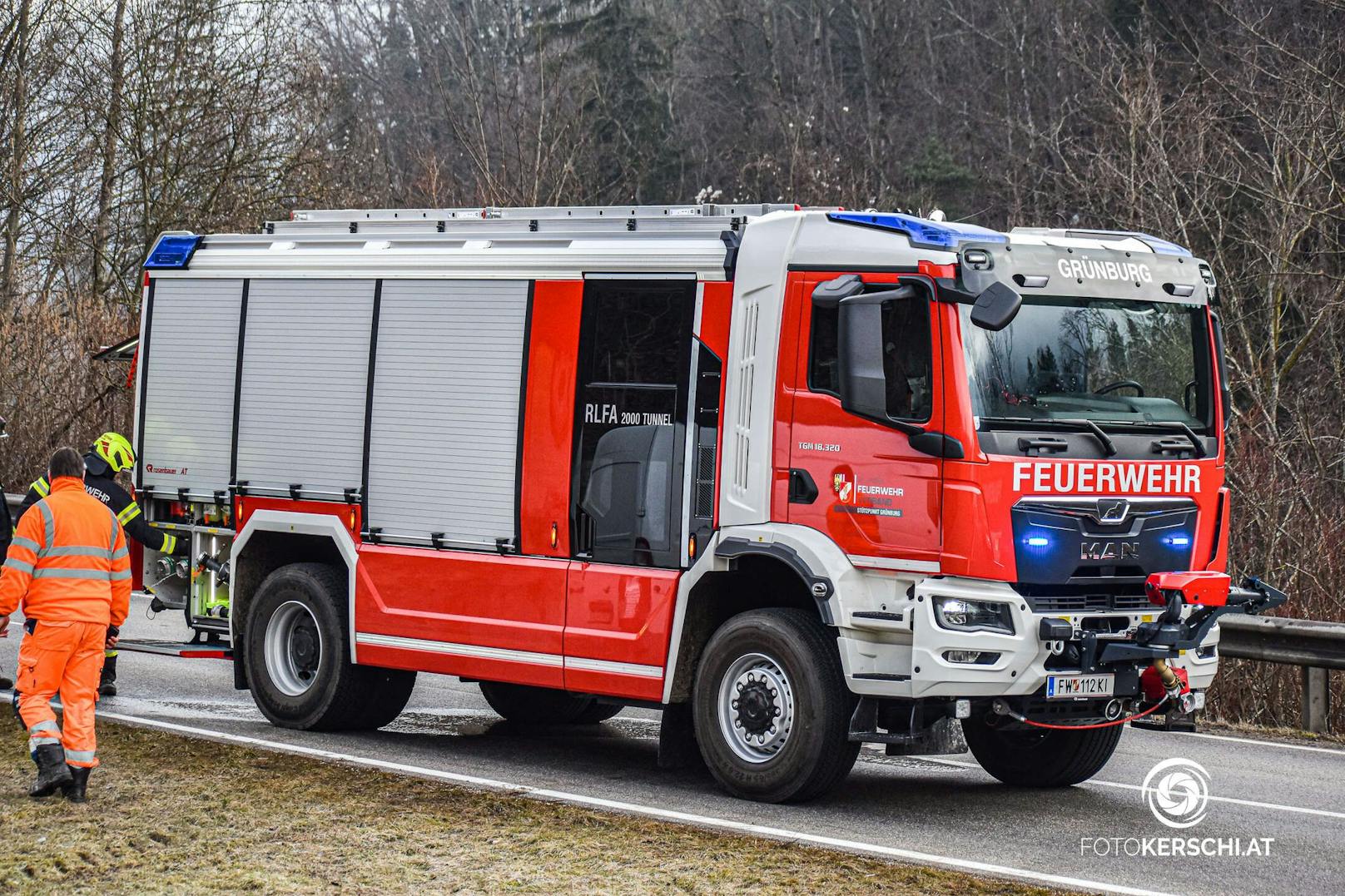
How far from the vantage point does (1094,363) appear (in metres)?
8.57

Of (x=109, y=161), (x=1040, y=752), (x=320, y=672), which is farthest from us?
(x=109, y=161)

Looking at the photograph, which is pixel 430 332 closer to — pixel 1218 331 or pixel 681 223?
pixel 681 223

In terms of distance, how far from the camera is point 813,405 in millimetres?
8578

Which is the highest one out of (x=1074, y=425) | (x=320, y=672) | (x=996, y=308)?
(x=996, y=308)

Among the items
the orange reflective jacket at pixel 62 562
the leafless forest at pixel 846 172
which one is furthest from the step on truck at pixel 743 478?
the leafless forest at pixel 846 172

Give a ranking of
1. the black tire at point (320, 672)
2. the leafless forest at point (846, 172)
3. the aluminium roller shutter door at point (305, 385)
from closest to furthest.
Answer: the aluminium roller shutter door at point (305, 385) < the black tire at point (320, 672) < the leafless forest at point (846, 172)

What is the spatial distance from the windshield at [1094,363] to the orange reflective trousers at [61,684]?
4433 millimetres

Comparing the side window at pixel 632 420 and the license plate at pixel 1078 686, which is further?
the side window at pixel 632 420

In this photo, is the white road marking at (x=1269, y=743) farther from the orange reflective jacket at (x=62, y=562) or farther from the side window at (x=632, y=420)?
the orange reflective jacket at (x=62, y=562)

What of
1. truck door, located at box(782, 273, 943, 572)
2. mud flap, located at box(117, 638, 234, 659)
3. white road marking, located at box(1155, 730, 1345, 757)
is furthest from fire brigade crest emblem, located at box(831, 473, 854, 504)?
mud flap, located at box(117, 638, 234, 659)

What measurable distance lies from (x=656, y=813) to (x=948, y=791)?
191cm

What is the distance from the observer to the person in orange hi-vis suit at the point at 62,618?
27.2 ft

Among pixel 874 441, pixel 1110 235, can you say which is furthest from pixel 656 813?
pixel 1110 235

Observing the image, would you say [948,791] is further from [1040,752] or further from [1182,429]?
[1182,429]
